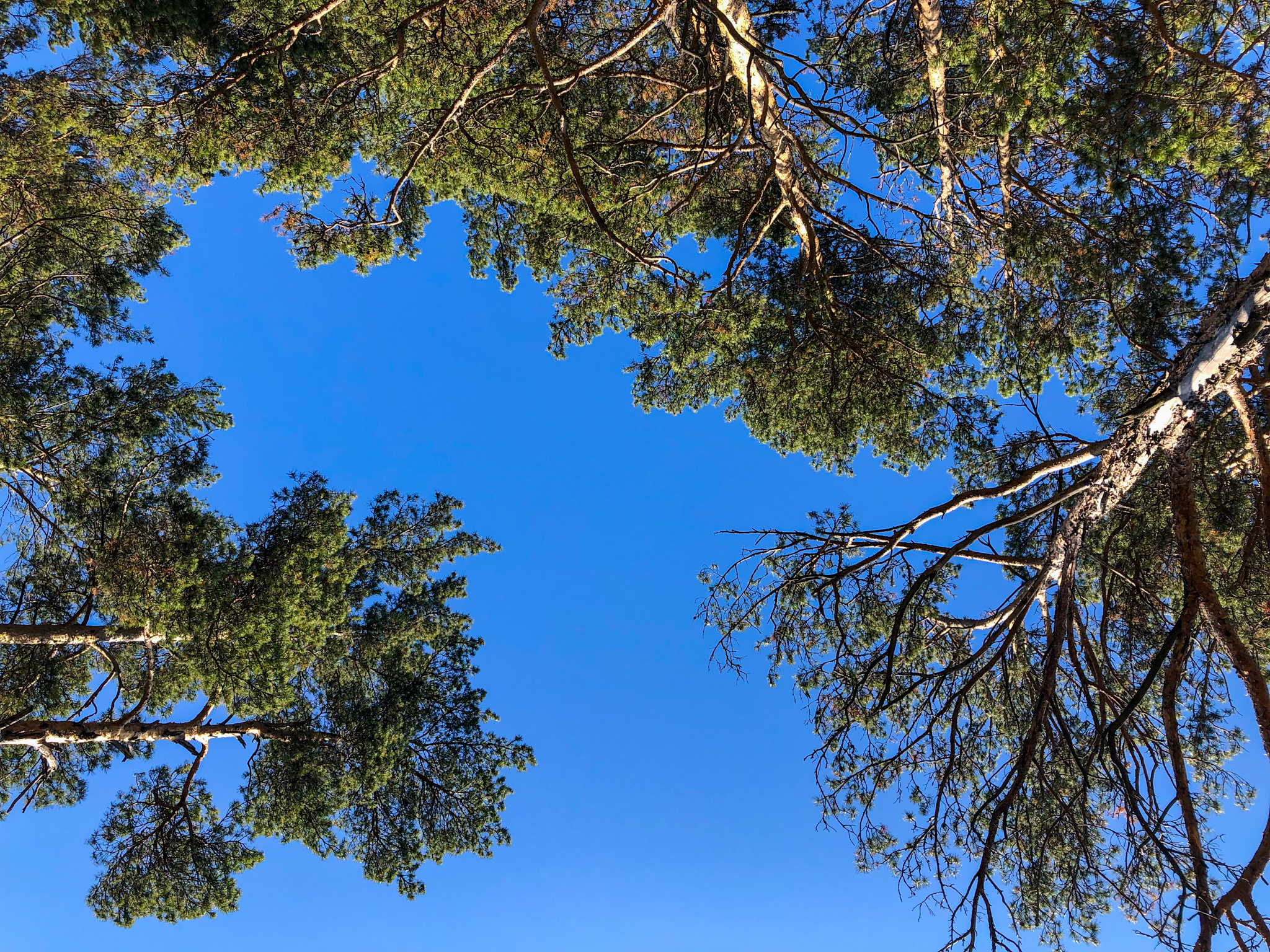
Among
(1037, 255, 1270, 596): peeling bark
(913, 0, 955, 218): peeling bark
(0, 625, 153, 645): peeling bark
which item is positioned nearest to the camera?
(1037, 255, 1270, 596): peeling bark

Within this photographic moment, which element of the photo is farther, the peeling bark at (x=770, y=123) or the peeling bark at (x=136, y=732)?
the peeling bark at (x=136, y=732)

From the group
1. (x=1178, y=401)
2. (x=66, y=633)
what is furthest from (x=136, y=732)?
(x=1178, y=401)

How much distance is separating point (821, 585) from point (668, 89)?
24.8 feet

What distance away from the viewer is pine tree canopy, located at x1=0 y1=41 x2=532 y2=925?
24.6 ft

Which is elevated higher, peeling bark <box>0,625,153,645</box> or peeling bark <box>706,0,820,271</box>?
peeling bark <box>706,0,820,271</box>

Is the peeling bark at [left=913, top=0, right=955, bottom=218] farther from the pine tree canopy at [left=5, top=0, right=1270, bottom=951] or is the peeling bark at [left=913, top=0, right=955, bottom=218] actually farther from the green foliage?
the green foliage

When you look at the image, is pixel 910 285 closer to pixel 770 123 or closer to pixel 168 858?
pixel 770 123

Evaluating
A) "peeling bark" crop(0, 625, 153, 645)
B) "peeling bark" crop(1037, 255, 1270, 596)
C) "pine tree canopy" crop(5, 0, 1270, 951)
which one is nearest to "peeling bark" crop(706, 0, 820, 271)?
"pine tree canopy" crop(5, 0, 1270, 951)

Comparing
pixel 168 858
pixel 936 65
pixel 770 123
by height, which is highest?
pixel 936 65

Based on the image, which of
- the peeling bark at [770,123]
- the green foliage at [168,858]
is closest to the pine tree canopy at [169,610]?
the green foliage at [168,858]

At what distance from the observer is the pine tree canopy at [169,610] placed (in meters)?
7.50

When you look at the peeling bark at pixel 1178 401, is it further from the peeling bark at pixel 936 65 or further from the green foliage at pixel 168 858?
the green foliage at pixel 168 858

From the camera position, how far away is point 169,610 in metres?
7.02

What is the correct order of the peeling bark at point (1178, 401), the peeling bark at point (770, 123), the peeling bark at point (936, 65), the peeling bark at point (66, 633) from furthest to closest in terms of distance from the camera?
the peeling bark at point (66, 633) < the peeling bark at point (936, 65) < the peeling bark at point (770, 123) < the peeling bark at point (1178, 401)
